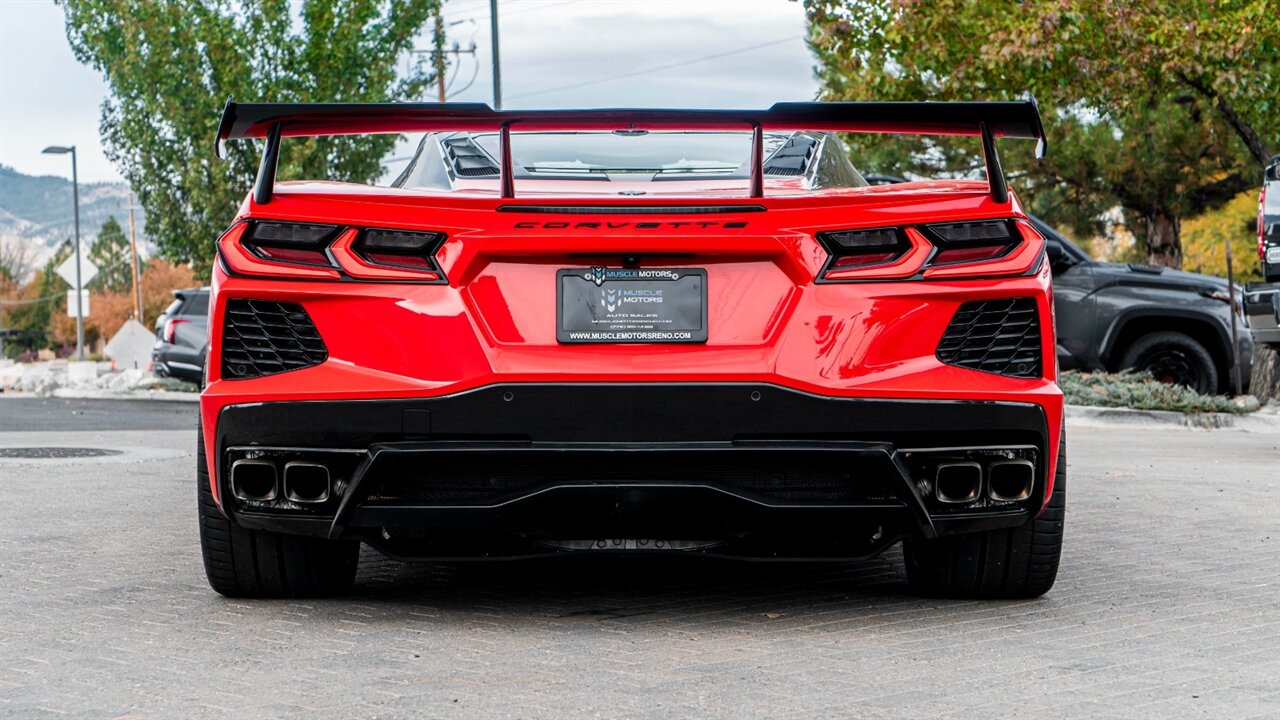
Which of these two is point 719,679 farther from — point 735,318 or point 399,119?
point 399,119

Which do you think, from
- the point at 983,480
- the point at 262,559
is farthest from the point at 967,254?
the point at 262,559

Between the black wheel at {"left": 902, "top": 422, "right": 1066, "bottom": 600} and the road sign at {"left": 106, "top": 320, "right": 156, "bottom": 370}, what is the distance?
82.2 feet

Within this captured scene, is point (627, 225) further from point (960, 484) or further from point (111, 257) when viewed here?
point (111, 257)

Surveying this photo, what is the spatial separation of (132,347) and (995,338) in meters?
26.0

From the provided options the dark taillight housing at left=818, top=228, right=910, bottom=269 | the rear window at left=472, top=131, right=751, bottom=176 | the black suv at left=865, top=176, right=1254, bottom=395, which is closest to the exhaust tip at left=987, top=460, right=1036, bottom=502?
the dark taillight housing at left=818, top=228, right=910, bottom=269

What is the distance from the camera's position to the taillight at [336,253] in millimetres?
4406

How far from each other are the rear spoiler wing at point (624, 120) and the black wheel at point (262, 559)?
3.21 feet

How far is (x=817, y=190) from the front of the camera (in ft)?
15.5

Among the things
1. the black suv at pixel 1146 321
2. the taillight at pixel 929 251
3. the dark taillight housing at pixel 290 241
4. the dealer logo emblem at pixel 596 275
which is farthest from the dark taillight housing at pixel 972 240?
the black suv at pixel 1146 321

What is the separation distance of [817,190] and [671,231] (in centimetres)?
56

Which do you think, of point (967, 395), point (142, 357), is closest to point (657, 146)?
point (967, 395)

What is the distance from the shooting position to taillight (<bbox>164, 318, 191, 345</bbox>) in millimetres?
22547

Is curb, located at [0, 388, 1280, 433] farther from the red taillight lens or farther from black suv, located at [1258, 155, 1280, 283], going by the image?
the red taillight lens

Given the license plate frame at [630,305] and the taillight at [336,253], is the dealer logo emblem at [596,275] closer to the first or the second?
the license plate frame at [630,305]
